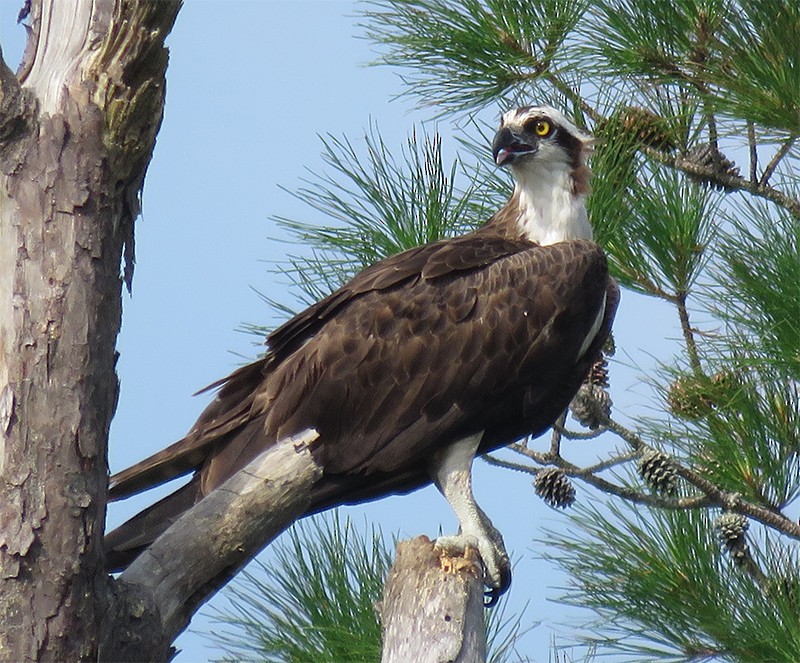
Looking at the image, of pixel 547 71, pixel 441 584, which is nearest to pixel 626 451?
pixel 547 71

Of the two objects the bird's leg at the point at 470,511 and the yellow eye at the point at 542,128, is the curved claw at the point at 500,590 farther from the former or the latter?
the yellow eye at the point at 542,128

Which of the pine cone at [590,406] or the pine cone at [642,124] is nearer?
the pine cone at [590,406]

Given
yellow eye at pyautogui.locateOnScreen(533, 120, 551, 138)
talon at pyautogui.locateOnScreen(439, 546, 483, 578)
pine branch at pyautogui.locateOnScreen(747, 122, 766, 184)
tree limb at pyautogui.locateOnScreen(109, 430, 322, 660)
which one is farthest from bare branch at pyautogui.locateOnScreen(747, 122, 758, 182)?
tree limb at pyautogui.locateOnScreen(109, 430, 322, 660)

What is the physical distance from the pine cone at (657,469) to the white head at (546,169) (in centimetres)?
73

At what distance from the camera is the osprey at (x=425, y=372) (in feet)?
13.1

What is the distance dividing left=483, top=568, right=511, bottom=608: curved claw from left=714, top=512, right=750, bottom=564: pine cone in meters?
0.81

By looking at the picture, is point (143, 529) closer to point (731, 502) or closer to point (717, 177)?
point (731, 502)

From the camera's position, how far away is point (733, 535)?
14.6ft

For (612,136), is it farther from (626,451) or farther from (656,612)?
(656,612)

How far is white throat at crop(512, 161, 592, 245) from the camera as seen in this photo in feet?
14.9

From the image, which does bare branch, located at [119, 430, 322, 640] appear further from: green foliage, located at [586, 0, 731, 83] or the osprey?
green foliage, located at [586, 0, 731, 83]

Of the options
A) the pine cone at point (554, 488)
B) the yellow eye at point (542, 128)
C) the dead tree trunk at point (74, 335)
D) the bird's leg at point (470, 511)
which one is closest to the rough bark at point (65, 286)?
the dead tree trunk at point (74, 335)

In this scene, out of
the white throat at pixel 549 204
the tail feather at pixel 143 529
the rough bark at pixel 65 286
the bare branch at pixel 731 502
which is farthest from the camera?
the white throat at pixel 549 204

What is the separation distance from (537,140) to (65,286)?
2168mm
